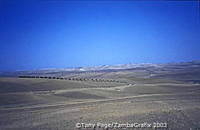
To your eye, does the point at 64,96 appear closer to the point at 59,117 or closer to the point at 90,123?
the point at 59,117

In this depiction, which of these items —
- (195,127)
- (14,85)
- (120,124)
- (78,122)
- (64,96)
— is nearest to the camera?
(195,127)

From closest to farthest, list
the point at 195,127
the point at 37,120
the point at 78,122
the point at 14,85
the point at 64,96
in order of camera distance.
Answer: the point at 195,127 < the point at 78,122 < the point at 37,120 < the point at 64,96 < the point at 14,85

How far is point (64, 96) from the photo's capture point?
39.3 m

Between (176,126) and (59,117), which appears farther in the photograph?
(59,117)

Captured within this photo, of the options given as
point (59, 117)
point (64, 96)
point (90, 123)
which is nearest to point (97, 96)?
point (64, 96)

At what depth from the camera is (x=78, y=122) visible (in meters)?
18.1

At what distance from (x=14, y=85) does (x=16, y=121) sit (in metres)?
35.0

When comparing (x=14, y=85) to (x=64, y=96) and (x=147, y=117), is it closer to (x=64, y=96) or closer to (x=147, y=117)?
(x=64, y=96)

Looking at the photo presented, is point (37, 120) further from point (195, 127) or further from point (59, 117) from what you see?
point (195, 127)

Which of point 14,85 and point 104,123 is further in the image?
point 14,85

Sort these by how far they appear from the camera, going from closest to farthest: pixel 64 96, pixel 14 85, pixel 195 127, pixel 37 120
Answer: pixel 195 127 → pixel 37 120 → pixel 64 96 → pixel 14 85

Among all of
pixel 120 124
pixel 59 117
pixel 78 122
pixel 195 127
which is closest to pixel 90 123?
pixel 78 122

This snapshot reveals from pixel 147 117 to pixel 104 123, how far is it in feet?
12.4

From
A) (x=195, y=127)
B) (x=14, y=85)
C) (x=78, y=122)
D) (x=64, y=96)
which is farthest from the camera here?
(x=14, y=85)
